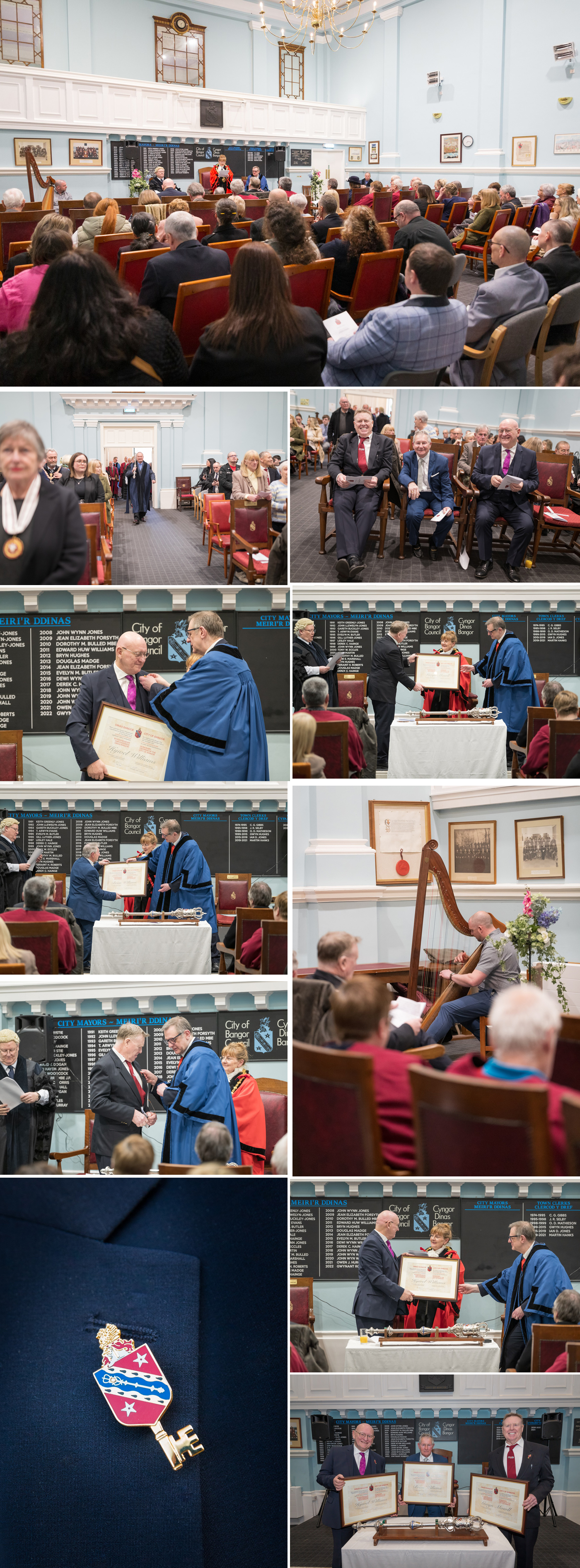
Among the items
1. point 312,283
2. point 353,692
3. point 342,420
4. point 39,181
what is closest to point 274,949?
point 353,692

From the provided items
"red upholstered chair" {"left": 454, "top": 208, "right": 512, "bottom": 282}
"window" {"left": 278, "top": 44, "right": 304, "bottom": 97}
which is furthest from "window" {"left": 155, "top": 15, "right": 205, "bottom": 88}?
"red upholstered chair" {"left": 454, "top": 208, "right": 512, "bottom": 282}

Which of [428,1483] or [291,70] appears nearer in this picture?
[428,1483]

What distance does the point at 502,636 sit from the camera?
11.3 feet

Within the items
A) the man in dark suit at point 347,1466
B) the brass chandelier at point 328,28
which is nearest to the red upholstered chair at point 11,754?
the man in dark suit at point 347,1466

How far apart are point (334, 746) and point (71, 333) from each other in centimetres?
147

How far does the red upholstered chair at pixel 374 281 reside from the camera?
5.63m

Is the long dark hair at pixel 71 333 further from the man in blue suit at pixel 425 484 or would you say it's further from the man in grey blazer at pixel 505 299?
the man in grey blazer at pixel 505 299

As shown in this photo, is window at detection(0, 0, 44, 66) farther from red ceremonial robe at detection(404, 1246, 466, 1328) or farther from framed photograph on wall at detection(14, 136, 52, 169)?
red ceremonial robe at detection(404, 1246, 466, 1328)

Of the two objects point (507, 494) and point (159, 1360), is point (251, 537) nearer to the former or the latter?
point (507, 494)

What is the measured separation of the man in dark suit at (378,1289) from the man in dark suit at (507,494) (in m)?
2.62

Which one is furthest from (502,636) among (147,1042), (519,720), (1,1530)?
(1,1530)

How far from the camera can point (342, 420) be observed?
3414 mm

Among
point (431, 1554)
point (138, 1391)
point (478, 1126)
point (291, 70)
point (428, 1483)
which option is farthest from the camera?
→ point (291, 70)

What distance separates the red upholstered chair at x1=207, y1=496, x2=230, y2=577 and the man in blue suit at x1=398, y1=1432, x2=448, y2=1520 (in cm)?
349
